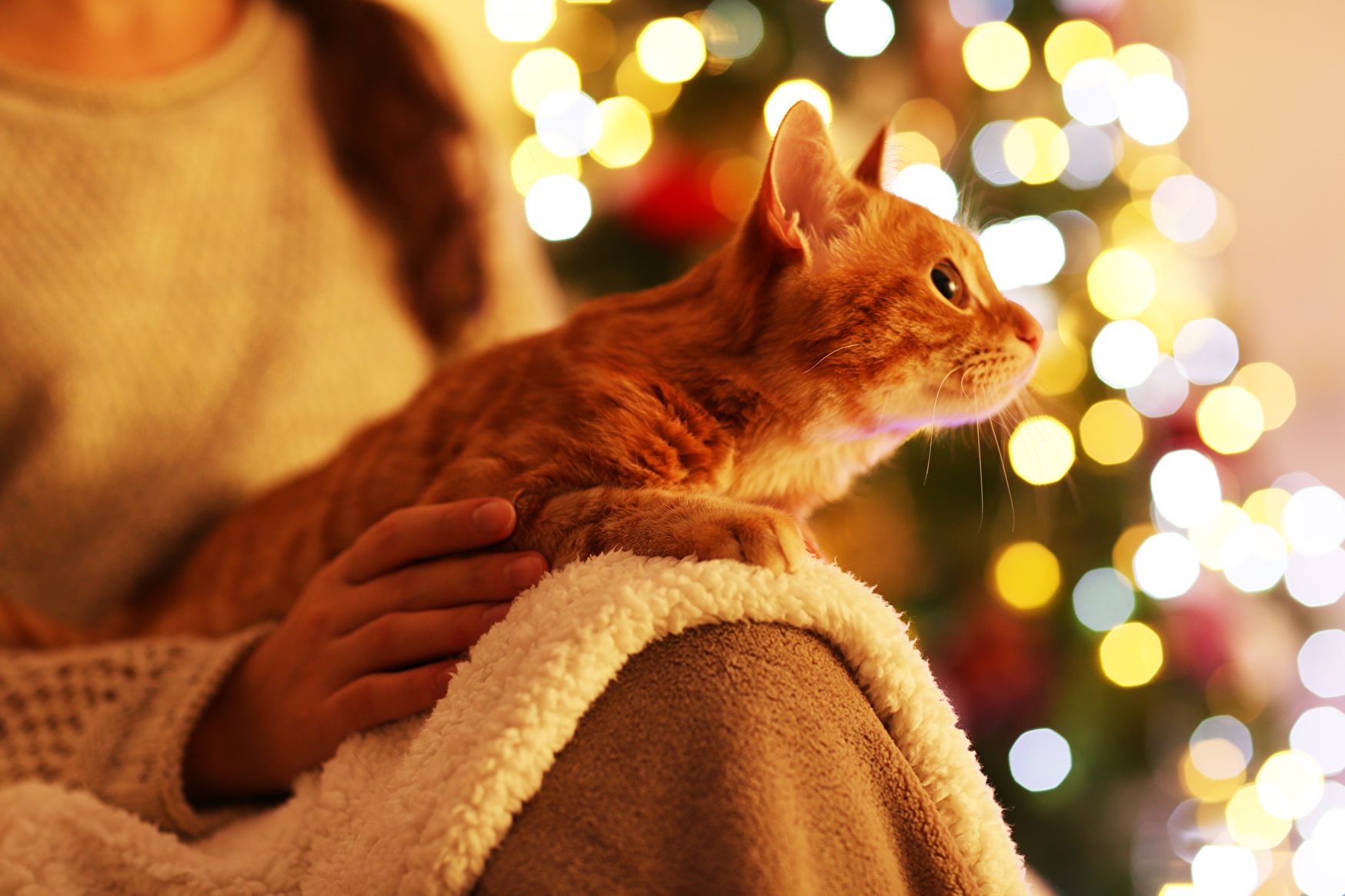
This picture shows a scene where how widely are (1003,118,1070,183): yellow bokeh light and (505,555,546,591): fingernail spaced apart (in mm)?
1413

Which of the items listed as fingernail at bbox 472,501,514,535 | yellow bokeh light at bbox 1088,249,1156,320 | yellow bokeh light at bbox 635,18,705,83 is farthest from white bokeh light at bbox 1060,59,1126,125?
fingernail at bbox 472,501,514,535

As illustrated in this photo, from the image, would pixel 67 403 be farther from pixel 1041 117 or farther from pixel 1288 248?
pixel 1288 248

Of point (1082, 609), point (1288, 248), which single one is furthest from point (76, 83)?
point (1288, 248)

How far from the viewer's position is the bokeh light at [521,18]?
174cm

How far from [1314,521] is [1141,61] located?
1248mm

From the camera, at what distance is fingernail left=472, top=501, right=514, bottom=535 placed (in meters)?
0.60

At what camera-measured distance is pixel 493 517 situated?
1.96ft

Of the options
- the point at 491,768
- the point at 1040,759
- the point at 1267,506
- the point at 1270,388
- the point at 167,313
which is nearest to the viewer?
the point at 491,768

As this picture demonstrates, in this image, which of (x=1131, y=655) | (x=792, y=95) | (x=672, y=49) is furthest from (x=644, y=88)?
(x=1131, y=655)

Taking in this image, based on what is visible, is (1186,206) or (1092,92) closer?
(1092,92)

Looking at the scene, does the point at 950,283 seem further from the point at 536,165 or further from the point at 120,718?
the point at 536,165

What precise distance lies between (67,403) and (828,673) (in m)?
1.18

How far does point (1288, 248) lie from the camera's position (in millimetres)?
2391

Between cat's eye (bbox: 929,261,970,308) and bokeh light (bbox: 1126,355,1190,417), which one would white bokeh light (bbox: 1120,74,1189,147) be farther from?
cat's eye (bbox: 929,261,970,308)
